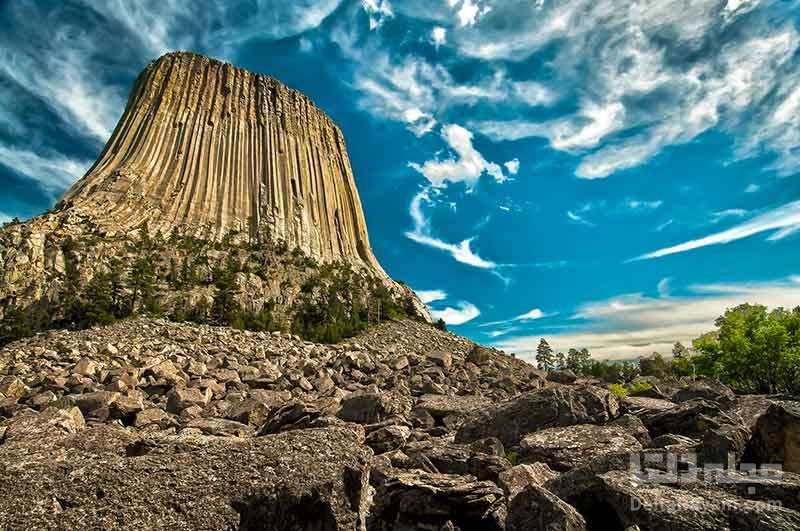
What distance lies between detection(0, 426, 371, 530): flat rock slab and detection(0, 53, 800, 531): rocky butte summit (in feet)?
0.05

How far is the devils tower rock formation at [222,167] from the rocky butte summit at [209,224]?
0.23m

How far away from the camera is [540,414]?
801cm

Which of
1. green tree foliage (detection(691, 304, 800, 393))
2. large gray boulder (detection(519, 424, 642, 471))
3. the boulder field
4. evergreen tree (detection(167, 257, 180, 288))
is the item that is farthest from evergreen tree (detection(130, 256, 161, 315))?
green tree foliage (detection(691, 304, 800, 393))

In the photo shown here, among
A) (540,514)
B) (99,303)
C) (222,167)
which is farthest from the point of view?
(222,167)

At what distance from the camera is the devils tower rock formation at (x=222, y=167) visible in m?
65.4

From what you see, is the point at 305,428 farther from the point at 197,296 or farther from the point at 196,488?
the point at 197,296

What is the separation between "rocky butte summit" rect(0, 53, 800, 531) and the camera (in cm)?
374

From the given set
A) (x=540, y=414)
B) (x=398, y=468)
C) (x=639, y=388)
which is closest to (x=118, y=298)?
(x=639, y=388)

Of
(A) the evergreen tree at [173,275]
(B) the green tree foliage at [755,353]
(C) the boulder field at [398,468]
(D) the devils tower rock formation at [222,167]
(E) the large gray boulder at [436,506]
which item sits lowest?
(E) the large gray boulder at [436,506]

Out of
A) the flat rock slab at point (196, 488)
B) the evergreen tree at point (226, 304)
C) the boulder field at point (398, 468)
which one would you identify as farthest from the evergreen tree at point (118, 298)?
the flat rock slab at point (196, 488)

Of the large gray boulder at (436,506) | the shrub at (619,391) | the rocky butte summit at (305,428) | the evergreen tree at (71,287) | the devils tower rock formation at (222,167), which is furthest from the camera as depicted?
the devils tower rock formation at (222,167)

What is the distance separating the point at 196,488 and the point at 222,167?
261 ft

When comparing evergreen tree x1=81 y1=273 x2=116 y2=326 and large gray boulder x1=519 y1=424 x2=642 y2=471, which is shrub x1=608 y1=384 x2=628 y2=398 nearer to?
large gray boulder x1=519 y1=424 x2=642 y2=471

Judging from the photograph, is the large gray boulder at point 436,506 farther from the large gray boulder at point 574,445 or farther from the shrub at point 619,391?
the shrub at point 619,391
